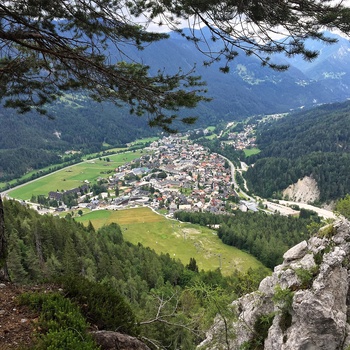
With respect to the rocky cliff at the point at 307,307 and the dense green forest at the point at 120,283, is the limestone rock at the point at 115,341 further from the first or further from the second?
the rocky cliff at the point at 307,307

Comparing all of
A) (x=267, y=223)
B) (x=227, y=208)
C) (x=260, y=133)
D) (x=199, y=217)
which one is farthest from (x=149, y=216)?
(x=260, y=133)

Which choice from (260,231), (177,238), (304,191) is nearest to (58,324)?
(177,238)

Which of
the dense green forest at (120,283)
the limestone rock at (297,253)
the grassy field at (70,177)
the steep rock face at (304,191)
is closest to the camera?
the dense green forest at (120,283)

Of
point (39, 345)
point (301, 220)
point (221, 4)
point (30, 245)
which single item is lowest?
point (301, 220)

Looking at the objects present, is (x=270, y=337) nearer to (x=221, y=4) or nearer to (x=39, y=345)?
(x=39, y=345)

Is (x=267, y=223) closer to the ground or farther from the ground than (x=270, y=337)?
closer to the ground

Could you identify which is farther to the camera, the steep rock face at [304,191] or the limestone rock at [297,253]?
the steep rock face at [304,191]

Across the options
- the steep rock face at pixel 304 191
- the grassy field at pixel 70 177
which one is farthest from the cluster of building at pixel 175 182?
the steep rock face at pixel 304 191
